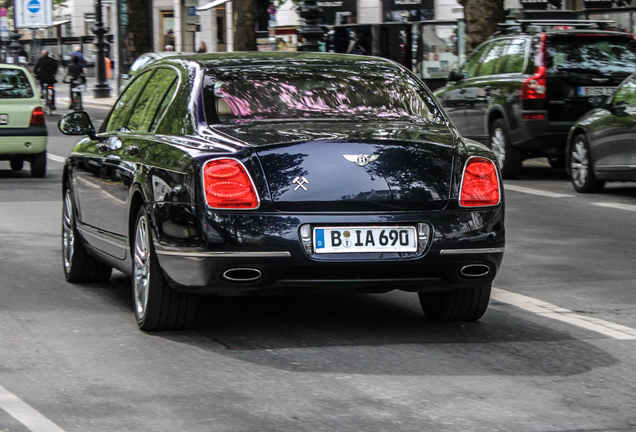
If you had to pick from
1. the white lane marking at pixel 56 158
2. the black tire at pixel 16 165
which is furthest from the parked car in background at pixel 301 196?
the white lane marking at pixel 56 158

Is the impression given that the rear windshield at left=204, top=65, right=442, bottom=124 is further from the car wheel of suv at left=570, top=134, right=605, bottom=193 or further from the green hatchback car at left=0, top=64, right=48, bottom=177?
the green hatchback car at left=0, top=64, right=48, bottom=177

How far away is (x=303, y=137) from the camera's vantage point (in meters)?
6.18

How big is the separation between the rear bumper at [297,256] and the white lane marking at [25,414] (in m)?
1.17

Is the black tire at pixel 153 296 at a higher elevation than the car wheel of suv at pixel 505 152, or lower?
higher

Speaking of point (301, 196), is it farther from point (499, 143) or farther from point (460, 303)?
point (499, 143)

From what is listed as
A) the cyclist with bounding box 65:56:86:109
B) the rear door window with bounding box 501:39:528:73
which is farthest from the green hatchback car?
the cyclist with bounding box 65:56:86:109

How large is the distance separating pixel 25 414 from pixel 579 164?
10.8 meters

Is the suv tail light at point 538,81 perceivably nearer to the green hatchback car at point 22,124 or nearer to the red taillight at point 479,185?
the green hatchback car at point 22,124

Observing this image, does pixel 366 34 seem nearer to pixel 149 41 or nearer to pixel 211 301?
pixel 149 41

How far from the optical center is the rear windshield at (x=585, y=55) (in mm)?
15984

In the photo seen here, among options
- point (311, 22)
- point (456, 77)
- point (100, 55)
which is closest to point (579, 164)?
point (456, 77)

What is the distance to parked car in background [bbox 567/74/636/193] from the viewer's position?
1382 centimetres

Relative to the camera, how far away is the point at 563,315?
717 cm

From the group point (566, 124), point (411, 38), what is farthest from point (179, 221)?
point (411, 38)
